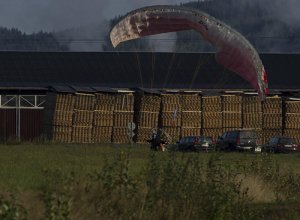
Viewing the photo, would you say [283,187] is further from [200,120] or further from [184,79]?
[184,79]

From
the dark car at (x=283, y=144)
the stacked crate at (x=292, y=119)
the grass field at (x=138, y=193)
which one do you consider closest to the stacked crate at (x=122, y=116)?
the stacked crate at (x=292, y=119)

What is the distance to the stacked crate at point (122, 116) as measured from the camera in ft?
182

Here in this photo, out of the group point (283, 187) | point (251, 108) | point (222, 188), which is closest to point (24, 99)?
point (251, 108)

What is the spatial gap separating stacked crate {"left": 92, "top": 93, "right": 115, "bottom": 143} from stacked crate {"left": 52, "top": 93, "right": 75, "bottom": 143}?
188cm

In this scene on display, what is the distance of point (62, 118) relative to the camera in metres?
53.5

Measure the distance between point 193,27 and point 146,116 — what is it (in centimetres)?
3217

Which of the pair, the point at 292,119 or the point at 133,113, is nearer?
the point at 133,113

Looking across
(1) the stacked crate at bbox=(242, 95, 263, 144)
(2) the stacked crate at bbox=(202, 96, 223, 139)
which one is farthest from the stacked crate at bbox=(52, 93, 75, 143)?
(1) the stacked crate at bbox=(242, 95, 263, 144)

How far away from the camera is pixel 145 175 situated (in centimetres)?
1415

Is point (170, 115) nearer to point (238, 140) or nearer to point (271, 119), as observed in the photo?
point (271, 119)

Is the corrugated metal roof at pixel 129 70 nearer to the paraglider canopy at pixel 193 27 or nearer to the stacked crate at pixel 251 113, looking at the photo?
the stacked crate at pixel 251 113

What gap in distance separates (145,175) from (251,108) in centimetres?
4311

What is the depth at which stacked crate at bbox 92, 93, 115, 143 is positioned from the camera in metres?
55.0

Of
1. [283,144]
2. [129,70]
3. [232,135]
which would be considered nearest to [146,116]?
[232,135]
